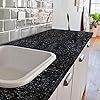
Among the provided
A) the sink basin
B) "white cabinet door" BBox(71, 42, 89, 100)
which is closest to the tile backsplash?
the sink basin

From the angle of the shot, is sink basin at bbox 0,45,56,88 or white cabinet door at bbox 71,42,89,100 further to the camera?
white cabinet door at bbox 71,42,89,100

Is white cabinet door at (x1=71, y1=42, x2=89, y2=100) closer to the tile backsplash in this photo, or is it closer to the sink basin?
the sink basin

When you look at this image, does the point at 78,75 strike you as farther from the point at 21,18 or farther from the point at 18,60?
the point at 21,18

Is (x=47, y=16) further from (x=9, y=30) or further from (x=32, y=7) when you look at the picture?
(x=9, y=30)

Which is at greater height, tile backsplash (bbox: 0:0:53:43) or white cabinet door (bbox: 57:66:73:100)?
tile backsplash (bbox: 0:0:53:43)

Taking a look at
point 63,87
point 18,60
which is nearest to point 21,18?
point 18,60

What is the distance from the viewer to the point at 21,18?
5.25 feet

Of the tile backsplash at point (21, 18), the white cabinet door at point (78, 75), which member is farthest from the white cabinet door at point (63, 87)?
the tile backsplash at point (21, 18)

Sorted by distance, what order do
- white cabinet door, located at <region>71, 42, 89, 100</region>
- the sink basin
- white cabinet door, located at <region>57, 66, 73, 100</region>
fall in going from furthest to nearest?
white cabinet door, located at <region>71, 42, 89, 100</region>
the sink basin
white cabinet door, located at <region>57, 66, 73, 100</region>

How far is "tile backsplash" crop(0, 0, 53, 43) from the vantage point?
4.48 feet

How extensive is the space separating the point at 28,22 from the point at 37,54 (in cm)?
66

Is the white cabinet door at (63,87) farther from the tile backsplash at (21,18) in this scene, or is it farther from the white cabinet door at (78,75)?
the tile backsplash at (21,18)

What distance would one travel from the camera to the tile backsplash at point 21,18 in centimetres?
136

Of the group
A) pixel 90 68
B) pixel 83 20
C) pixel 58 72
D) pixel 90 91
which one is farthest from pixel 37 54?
pixel 83 20
